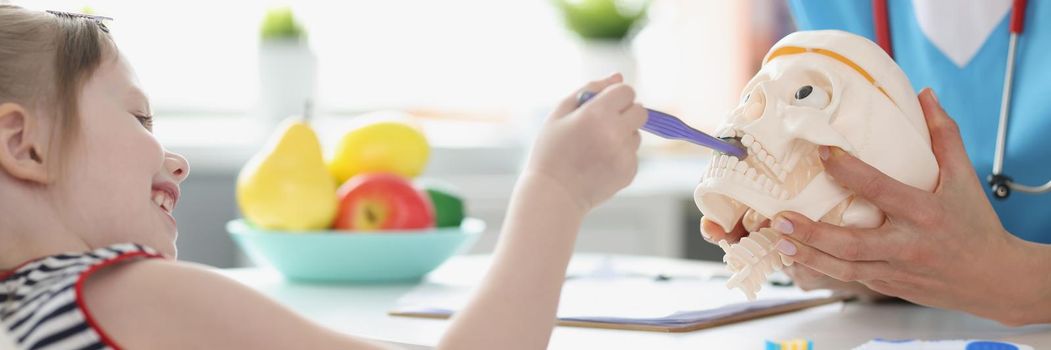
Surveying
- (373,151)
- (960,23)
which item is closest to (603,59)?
(373,151)

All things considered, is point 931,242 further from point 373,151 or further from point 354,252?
Answer: point 373,151

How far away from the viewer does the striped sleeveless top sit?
799mm

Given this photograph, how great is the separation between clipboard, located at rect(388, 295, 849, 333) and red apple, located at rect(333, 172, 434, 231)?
33 centimetres

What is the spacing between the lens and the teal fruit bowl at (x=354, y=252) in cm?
157

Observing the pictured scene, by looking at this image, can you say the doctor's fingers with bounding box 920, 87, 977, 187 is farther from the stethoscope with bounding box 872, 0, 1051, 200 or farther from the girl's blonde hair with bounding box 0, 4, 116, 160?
the girl's blonde hair with bounding box 0, 4, 116, 160

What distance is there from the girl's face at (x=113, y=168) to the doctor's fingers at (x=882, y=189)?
1.92ft

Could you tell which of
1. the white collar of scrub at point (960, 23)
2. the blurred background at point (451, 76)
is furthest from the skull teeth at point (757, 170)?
the blurred background at point (451, 76)

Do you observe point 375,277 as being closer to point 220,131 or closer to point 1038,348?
point 1038,348

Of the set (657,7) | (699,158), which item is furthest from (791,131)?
(657,7)

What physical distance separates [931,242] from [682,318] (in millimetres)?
252

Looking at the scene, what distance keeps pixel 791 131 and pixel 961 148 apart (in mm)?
162

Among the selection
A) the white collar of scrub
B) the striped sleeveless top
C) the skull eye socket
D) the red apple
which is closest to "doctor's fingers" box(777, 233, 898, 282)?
the skull eye socket

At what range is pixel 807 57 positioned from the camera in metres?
1.13

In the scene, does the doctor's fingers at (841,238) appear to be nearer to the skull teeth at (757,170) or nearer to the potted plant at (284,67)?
the skull teeth at (757,170)
